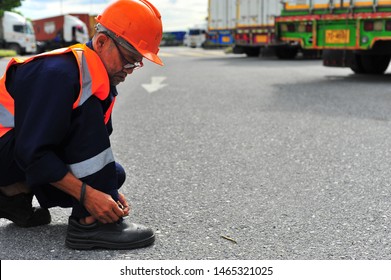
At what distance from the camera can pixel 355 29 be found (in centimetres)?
1050

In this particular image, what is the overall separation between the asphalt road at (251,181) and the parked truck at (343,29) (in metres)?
3.06

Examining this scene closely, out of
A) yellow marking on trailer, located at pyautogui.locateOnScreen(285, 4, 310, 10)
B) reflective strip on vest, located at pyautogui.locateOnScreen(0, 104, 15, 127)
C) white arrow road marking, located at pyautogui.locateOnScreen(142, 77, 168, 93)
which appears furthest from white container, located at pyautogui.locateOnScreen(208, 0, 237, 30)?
reflective strip on vest, located at pyautogui.locateOnScreen(0, 104, 15, 127)

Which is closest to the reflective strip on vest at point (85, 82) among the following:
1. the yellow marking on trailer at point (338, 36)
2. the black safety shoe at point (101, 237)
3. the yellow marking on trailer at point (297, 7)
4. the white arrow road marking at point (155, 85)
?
the black safety shoe at point (101, 237)

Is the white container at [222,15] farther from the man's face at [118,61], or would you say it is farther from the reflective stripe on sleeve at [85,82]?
the reflective stripe on sleeve at [85,82]

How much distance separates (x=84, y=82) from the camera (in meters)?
2.37

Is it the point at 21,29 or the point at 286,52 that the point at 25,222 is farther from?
the point at 21,29

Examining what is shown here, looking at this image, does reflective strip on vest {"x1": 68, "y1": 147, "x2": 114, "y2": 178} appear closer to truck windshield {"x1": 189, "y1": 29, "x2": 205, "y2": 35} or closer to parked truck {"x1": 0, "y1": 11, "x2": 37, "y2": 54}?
parked truck {"x1": 0, "y1": 11, "x2": 37, "y2": 54}

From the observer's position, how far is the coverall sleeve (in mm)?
2283

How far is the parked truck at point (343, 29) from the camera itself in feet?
33.9

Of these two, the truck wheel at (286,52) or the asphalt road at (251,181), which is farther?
the truck wheel at (286,52)

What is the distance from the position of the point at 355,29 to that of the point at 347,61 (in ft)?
2.64

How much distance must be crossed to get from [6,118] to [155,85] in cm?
808

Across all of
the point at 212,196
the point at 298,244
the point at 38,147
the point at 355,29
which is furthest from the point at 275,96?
the point at 38,147

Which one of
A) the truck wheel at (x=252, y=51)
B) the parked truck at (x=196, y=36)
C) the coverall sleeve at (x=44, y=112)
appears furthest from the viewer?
the parked truck at (x=196, y=36)
